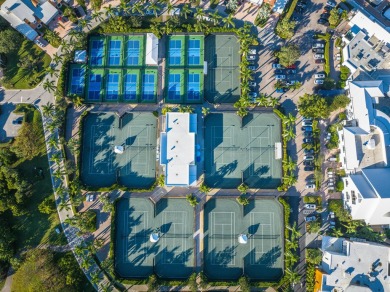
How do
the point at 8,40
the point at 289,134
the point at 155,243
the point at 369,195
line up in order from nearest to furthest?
the point at 369,195, the point at 289,134, the point at 155,243, the point at 8,40

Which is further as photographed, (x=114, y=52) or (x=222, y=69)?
(x=114, y=52)

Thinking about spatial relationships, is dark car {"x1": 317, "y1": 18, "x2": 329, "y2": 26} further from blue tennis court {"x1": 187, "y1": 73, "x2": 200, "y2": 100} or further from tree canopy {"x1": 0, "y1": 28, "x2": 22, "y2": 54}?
tree canopy {"x1": 0, "y1": 28, "x2": 22, "y2": 54}

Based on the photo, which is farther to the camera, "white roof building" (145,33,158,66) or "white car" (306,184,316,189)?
"white roof building" (145,33,158,66)

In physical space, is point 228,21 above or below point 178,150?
above

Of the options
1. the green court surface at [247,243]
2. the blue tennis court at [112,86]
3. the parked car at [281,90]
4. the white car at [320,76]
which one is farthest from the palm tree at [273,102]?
the blue tennis court at [112,86]

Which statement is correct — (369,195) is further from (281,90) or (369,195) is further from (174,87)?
(174,87)

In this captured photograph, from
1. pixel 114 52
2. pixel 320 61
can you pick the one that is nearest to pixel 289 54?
pixel 320 61

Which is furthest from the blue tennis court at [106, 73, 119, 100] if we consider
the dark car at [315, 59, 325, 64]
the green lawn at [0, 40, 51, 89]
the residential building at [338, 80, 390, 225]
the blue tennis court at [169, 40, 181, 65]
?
the residential building at [338, 80, 390, 225]
